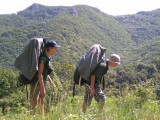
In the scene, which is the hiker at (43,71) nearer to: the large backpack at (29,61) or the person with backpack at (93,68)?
the large backpack at (29,61)

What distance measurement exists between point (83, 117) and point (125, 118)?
0.59 m

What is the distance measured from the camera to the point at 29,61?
18.4 feet

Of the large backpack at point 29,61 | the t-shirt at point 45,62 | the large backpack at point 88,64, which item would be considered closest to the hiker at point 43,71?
the t-shirt at point 45,62

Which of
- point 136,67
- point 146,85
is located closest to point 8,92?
point 146,85

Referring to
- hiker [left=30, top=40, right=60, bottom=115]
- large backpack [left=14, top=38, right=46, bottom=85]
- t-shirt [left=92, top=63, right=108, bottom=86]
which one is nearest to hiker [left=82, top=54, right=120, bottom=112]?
t-shirt [left=92, top=63, right=108, bottom=86]

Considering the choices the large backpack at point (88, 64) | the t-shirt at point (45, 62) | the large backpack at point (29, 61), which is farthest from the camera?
the large backpack at point (88, 64)

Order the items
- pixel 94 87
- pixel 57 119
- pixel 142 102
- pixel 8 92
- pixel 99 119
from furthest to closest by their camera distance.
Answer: pixel 8 92
pixel 94 87
pixel 142 102
pixel 57 119
pixel 99 119

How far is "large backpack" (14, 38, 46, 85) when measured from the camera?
5547 mm

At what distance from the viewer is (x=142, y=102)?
4961mm

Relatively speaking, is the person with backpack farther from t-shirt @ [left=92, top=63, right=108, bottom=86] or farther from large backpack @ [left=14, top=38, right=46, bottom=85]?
large backpack @ [left=14, top=38, right=46, bottom=85]

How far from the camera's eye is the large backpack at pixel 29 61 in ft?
18.2

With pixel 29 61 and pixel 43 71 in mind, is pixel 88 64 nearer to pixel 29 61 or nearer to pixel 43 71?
pixel 43 71

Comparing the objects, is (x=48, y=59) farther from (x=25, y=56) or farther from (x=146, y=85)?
(x=146, y=85)

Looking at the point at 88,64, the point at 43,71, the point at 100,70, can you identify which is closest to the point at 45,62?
the point at 43,71
